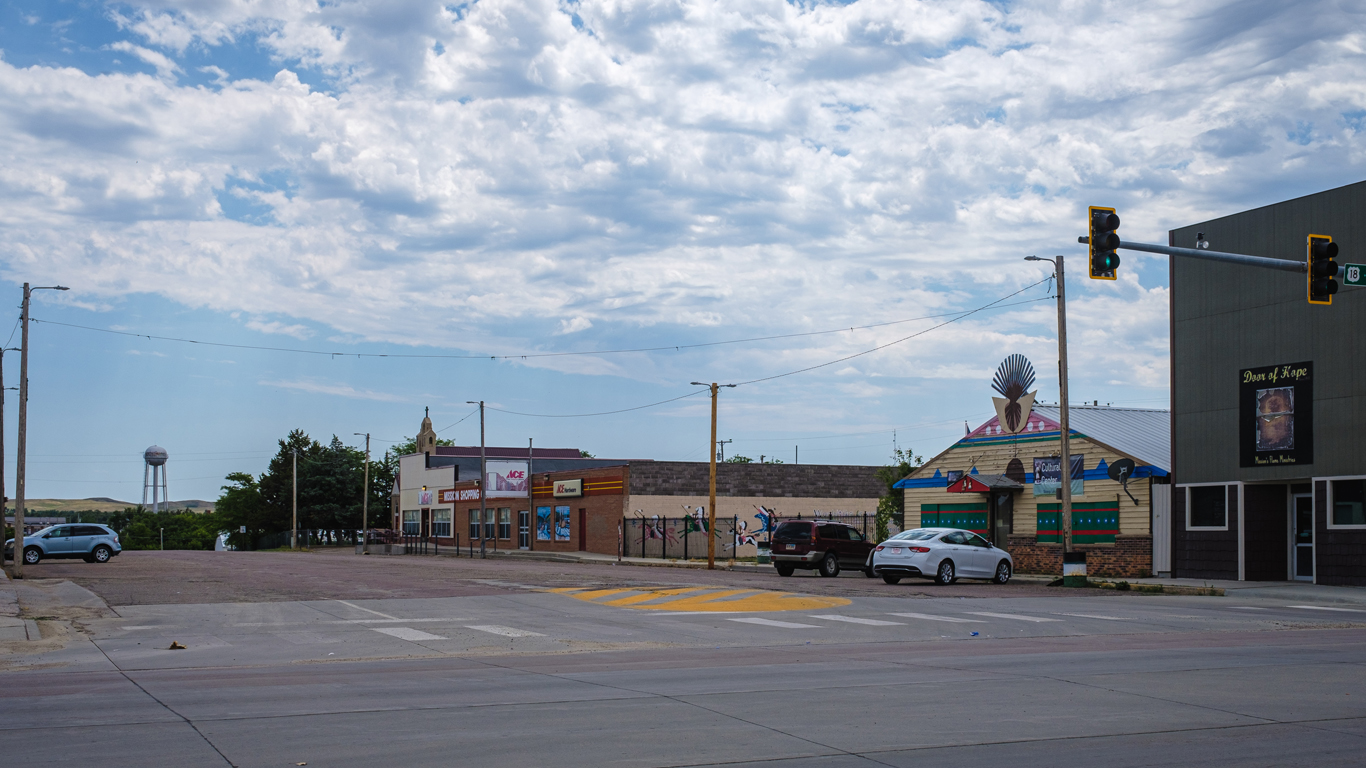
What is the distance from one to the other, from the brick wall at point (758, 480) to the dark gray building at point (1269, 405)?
30460 millimetres

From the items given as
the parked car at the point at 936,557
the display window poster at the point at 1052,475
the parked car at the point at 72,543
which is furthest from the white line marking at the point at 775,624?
the parked car at the point at 72,543

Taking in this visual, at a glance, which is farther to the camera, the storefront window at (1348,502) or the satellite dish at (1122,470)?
the satellite dish at (1122,470)

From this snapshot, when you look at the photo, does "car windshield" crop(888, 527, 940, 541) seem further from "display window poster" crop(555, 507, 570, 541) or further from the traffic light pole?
"display window poster" crop(555, 507, 570, 541)

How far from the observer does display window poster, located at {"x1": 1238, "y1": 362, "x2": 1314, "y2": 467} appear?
2823cm

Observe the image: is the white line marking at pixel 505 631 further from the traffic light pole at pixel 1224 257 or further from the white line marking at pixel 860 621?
the traffic light pole at pixel 1224 257

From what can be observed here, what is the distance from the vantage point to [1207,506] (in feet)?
102

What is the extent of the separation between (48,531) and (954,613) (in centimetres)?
3636

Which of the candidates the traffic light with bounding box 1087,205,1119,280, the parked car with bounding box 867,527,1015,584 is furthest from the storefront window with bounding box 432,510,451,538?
the traffic light with bounding box 1087,205,1119,280

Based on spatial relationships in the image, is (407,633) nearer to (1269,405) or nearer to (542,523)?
(1269,405)

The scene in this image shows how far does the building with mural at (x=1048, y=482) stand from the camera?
33.2 metres

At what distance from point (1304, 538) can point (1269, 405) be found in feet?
11.3

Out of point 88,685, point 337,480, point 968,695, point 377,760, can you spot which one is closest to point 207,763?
point 377,760

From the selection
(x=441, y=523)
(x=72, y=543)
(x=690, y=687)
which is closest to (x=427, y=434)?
(x=441, y=523)

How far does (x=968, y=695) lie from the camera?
10523 millimetres
